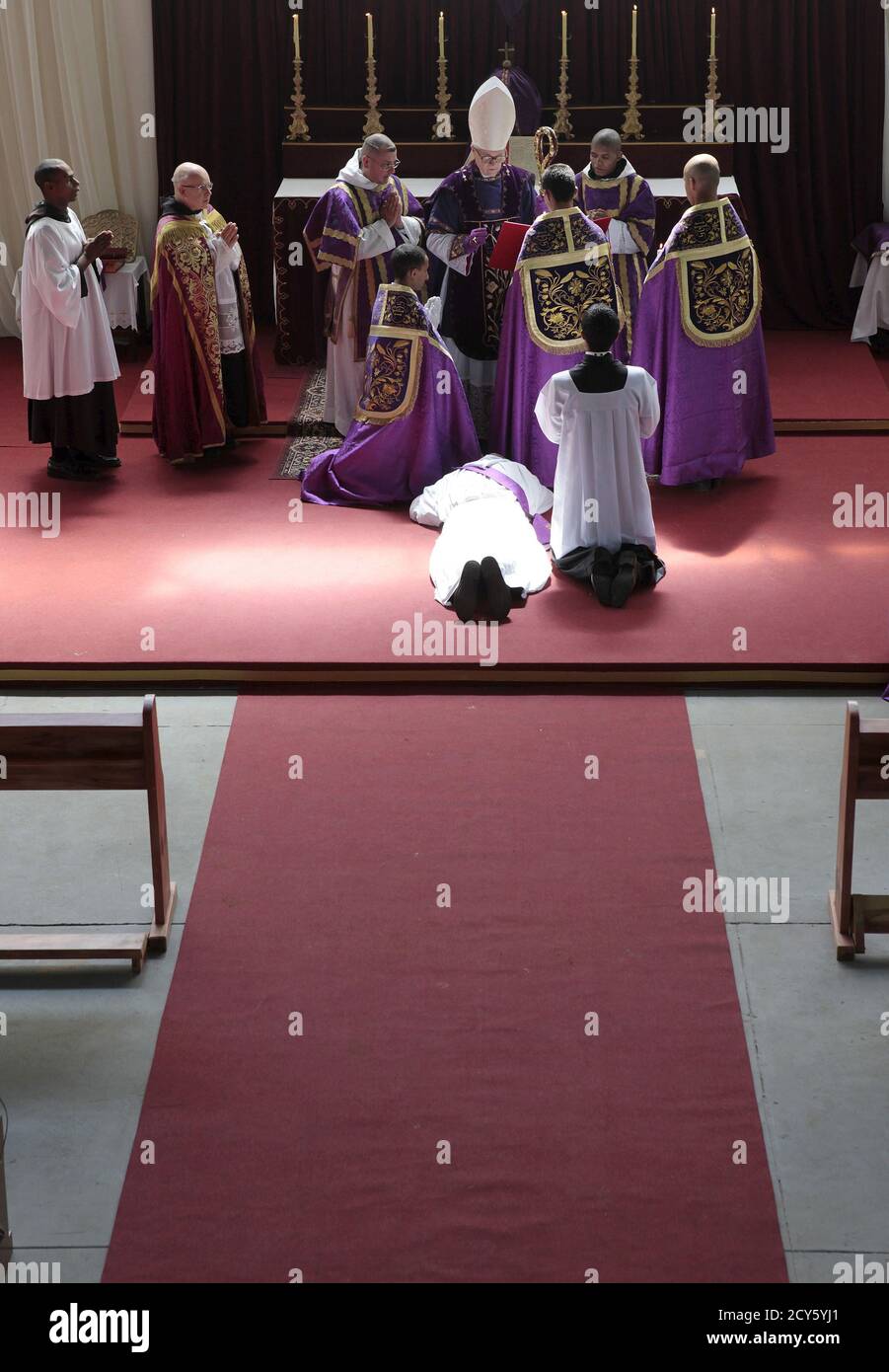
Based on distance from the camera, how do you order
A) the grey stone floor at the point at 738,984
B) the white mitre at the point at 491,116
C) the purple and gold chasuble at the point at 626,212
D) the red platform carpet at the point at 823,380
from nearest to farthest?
the grey stone floor at the point at 738,984
the white mitre at the point at 491,116
the purple and gold chasuble at the point at 626,212
the red platform carpet at the point at 823,380

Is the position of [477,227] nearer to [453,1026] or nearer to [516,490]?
[516,490]

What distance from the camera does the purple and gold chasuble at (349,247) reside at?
31.4 ft

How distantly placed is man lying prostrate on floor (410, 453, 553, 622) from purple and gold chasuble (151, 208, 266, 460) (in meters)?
1.67

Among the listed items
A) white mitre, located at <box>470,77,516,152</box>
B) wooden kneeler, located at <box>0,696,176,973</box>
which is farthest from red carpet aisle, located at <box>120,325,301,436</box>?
wooden kneeler, located at <box>0,696,176,973</box>

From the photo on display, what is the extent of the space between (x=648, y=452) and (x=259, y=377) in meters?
2.46

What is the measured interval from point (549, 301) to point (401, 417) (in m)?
1.02

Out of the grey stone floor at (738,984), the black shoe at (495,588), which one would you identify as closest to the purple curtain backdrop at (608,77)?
the black shoe at (495,588)

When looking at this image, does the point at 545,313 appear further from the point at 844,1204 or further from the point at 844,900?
the point at 844,1204

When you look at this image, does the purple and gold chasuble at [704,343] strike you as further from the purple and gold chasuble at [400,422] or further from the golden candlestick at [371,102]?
the golden candlestick at [371,102]

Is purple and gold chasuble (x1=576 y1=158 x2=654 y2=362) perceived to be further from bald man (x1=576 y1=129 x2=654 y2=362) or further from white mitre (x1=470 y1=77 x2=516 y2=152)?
white mitre (x1=470 y1=77 x2=516 y2=152)

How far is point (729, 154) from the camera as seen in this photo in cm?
1192

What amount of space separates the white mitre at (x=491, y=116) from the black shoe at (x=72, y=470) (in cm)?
287

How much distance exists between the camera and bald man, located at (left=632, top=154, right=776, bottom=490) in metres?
8.92

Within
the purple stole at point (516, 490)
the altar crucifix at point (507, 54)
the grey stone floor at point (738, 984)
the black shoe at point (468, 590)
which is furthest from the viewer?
the altar crucifix at point (507, 54)
